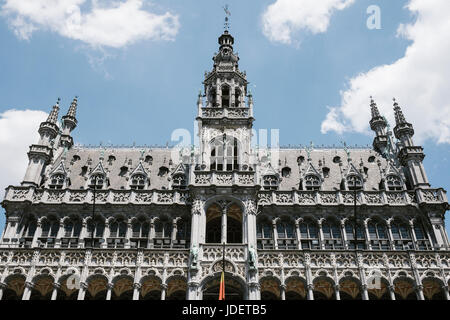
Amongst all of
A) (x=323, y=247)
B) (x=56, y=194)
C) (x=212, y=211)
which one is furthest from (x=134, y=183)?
(x=323, y=247)

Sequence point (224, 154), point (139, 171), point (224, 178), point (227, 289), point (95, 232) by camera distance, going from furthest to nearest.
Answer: point (139, 171) → point (224, 154) → point (95, 232) → point (224, 178) → point (227, 289)

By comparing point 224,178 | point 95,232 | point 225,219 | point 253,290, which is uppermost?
point 224,178

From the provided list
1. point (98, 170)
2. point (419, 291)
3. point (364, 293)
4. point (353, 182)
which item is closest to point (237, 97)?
point (353, 182)

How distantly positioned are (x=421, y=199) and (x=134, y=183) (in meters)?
24.5

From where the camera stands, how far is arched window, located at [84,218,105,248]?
34094mm

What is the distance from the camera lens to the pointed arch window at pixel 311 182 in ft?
124

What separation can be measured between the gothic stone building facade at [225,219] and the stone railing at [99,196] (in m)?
0.11

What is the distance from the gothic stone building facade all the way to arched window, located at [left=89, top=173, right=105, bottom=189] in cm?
13

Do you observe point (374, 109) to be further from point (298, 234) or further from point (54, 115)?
point (54, 115)

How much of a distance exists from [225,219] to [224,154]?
239 inches

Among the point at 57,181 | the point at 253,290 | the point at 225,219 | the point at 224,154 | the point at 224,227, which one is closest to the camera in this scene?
the point at 253,290

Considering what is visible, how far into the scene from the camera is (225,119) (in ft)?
123
